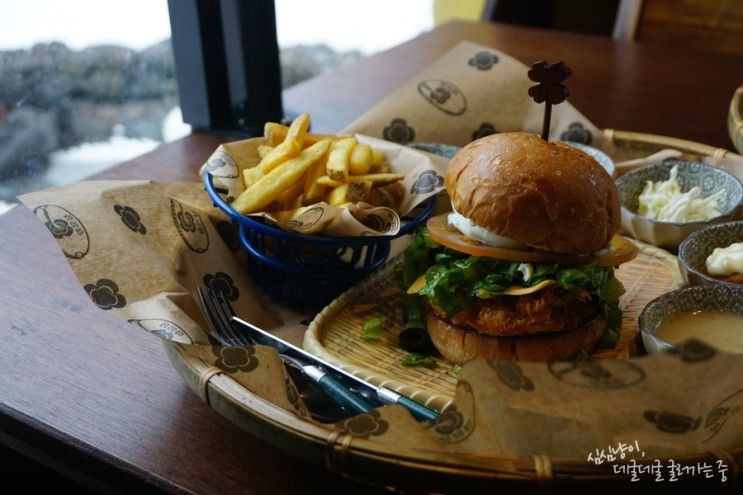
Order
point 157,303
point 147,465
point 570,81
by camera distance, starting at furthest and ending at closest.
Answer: point 570,81 < point 157,303 < point 147,465

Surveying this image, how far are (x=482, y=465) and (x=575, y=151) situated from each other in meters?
0.70

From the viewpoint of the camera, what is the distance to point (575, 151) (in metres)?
1.49

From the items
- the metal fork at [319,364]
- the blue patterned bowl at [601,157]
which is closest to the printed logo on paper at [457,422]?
the metal fork at [319,364]

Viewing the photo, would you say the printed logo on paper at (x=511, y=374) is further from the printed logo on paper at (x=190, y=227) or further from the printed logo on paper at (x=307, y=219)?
the printed logo on paper at (x=190, y=227)

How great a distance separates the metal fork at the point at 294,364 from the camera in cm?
124

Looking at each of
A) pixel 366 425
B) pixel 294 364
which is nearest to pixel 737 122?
pixel 294 364

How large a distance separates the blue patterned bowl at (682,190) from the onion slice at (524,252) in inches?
15.7

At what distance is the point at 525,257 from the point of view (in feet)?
4.72

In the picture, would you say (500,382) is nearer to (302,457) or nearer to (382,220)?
(302,457)

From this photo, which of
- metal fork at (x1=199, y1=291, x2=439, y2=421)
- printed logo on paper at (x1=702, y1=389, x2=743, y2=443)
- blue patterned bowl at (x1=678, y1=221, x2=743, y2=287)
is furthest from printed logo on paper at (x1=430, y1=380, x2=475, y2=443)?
blue patterned bowl at (x1=678, y1=221, x2=743, y2=287)

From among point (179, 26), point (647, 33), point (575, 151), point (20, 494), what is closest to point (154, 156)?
point (179, 26)

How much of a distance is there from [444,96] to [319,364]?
1.14m

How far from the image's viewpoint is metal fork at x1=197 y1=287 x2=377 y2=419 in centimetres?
124

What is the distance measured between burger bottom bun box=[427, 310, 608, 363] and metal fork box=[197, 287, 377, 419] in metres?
0.26
